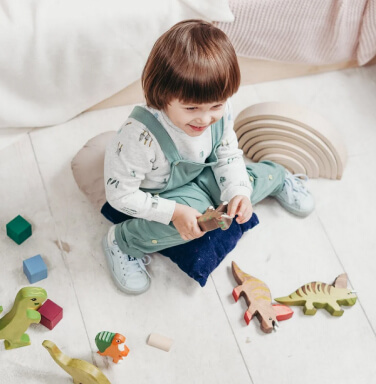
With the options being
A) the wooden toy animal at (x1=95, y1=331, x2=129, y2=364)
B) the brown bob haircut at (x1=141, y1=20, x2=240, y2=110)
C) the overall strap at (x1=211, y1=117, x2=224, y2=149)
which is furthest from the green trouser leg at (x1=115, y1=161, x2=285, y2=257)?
the brown bob haircut at (x1=141, y1=20, x2=240, y2=110)

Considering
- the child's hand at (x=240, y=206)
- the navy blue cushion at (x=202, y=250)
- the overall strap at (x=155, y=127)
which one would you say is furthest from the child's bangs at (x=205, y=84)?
the navy blue cushion at (x=202, y=250)

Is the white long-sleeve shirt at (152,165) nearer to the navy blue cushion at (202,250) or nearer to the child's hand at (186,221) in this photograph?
the child's hand at (186,221)

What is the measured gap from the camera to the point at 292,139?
57.1 inches

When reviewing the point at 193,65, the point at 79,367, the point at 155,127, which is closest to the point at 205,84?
the point at 193,65

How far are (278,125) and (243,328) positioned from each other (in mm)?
469

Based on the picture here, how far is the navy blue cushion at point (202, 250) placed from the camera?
132cm

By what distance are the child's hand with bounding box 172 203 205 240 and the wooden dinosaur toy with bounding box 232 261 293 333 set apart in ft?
0.64

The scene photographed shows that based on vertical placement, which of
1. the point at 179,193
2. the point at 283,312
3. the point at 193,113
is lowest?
the point at 283,312

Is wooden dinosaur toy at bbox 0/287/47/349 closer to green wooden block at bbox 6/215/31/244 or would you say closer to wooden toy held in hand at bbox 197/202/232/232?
green wooden block at bbox 6/215/31/244

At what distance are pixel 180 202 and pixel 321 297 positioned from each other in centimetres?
37

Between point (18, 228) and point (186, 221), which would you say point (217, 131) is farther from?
point (18, 228)

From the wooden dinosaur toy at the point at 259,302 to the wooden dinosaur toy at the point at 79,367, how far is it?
0.34 m

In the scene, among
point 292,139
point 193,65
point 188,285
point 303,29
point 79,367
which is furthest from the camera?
point 303,29

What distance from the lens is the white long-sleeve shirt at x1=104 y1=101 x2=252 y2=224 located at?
1.15 metres
